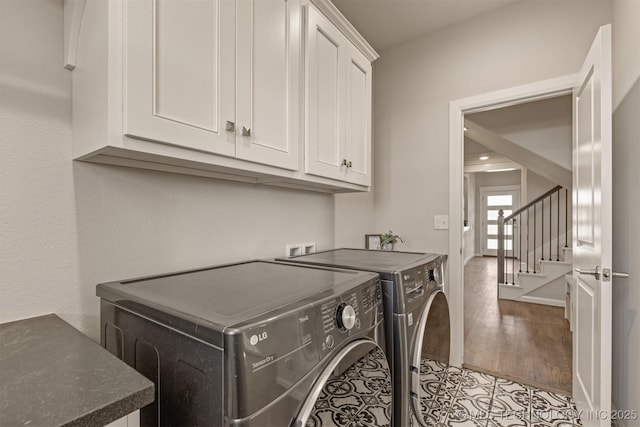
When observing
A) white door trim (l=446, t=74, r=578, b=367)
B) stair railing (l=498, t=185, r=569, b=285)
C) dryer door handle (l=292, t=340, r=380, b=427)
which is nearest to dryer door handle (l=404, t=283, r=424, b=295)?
dryer door handle (l=292, t=340, r=380, b=427)

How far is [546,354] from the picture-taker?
2.56m

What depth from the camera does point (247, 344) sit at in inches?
23.9

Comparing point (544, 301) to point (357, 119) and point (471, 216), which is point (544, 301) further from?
point (471, 216)

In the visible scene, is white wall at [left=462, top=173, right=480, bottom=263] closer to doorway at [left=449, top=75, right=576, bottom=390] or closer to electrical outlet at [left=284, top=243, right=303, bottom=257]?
doorway at [left=449, top=75, right=576, bottom=390]

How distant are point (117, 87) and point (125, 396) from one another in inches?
28.7

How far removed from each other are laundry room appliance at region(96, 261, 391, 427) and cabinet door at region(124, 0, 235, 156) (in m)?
0.48

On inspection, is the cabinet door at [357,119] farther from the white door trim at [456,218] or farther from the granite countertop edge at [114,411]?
the granite countertop edge at [114,411]

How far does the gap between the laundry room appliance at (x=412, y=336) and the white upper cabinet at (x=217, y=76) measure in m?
0.66

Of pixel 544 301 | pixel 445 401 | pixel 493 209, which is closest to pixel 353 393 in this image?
pixel 445 401

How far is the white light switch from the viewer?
7.82 feet

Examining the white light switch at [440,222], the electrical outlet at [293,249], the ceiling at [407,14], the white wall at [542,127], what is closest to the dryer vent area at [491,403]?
the electrical outlet at [293,249]

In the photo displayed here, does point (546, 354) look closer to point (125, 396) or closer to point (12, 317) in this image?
point (125, 396)

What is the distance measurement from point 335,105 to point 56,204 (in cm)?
127

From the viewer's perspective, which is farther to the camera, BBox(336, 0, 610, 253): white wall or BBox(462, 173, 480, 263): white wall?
BBox(462, 173, 480, 263): white wall
